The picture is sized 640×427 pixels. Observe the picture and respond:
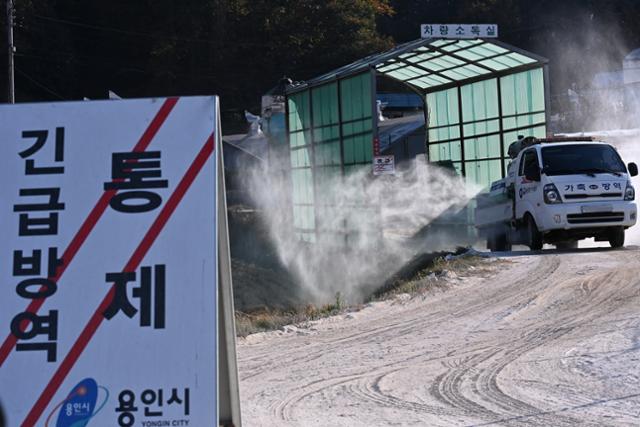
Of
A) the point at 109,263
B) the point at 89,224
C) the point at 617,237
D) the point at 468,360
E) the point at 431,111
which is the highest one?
the point at 431,111

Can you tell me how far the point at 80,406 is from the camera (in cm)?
451

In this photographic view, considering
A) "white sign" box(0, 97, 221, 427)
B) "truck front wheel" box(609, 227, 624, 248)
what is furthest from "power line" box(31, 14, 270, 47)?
"white sign" box(0, 97, 221, 427)

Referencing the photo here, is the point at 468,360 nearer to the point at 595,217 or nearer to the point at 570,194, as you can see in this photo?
the point at 570,194

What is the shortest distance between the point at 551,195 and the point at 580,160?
1159mm

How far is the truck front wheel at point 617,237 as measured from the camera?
18.9m

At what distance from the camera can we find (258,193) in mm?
44500

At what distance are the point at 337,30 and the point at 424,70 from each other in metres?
37.5

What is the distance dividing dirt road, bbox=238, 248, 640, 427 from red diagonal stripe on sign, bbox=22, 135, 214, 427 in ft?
9.60

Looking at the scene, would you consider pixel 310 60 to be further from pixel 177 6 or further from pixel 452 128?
pixel 452 128

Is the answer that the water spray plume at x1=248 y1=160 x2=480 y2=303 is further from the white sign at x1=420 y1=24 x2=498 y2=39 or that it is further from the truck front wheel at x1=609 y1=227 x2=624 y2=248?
the truck front wheel at x1=609 y1=227 x2=624 y2=248

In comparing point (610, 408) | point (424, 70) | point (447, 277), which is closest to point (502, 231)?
point (447, 277)

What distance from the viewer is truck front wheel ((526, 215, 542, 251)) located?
19.0 m

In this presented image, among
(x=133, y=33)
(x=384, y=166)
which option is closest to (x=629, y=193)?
(x=384, y=166)

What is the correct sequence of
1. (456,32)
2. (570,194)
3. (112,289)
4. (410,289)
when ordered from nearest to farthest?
(112,289) < (410,289) < (570,194) < (456,32)
